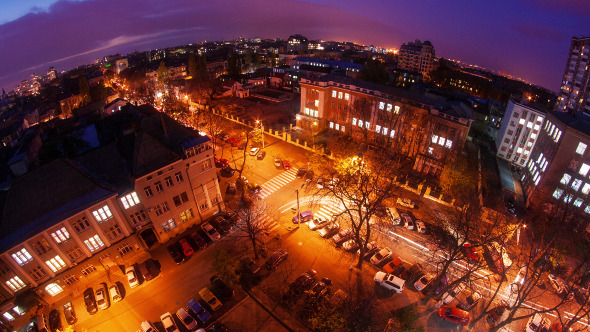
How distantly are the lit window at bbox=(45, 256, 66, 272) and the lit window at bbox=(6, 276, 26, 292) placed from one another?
2.46 m

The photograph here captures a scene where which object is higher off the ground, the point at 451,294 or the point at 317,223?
the point at 317,223

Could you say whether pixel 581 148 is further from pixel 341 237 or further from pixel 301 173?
pixel 301 173

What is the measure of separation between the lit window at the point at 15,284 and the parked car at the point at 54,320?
13.2ft

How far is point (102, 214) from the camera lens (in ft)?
98.0

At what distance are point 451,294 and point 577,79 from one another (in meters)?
89.1

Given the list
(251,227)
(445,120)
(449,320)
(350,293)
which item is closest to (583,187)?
(445,120)

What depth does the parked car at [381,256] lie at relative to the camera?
32.1m

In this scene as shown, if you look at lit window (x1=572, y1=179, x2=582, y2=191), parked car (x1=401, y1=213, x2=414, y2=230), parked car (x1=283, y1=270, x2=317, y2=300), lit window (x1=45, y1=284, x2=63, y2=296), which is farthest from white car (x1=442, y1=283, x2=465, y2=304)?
lit window (x1=45, y1=284, x2=63, y2=296)

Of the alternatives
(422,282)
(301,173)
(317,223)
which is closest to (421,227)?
(422,282)

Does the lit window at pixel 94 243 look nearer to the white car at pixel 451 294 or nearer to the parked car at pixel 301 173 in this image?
the parked car at pixel 301 173

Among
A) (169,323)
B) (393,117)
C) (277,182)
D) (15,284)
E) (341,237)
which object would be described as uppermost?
(393,117)

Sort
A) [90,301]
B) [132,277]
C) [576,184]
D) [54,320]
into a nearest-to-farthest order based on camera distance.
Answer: [54,320]
[90,301]
[132,277]
[576,184]

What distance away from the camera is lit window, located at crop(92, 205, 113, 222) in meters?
29.4

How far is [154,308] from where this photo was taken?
2773 centimetres
